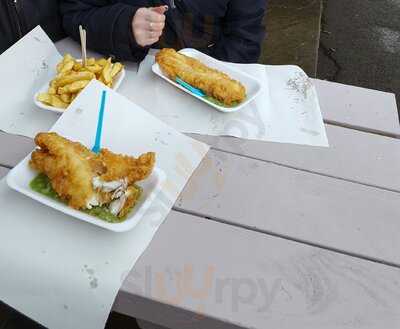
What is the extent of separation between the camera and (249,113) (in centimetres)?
127

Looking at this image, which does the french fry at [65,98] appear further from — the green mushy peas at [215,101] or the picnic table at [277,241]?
the green mushy peas at [215,101]

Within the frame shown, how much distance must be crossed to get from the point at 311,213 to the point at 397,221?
0.19 meters

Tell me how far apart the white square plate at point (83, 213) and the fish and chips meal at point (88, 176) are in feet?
0.04

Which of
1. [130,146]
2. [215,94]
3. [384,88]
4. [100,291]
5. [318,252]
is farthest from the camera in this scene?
[384,88]

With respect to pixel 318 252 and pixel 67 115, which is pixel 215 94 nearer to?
pixel 67 115

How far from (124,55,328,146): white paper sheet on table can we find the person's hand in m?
0.07

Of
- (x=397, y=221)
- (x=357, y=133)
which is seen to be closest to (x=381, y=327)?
(x=397, y=221)

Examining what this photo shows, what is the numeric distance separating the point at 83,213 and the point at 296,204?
17.3 inches

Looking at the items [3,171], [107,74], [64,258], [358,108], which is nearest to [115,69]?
[107,74]

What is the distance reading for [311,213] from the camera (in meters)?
1.03

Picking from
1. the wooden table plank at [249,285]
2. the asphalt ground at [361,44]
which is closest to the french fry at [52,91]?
the wooden table plank at [249,285]

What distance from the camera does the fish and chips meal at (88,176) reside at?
922 mm

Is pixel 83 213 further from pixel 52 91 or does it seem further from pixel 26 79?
pixel 26 79

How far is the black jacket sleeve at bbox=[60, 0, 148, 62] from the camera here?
1404 millimetres
